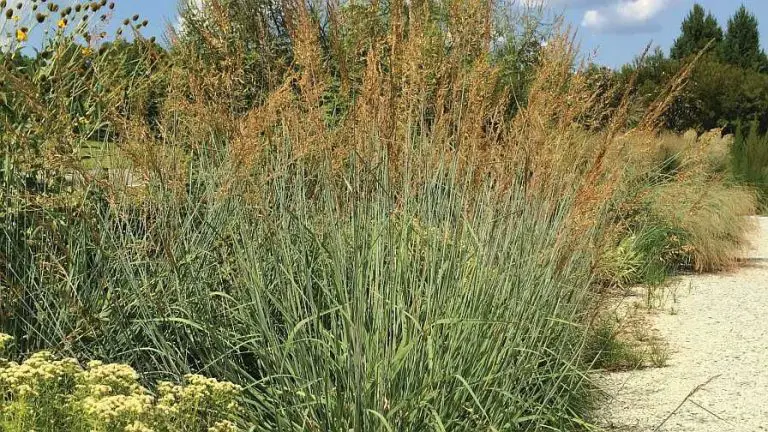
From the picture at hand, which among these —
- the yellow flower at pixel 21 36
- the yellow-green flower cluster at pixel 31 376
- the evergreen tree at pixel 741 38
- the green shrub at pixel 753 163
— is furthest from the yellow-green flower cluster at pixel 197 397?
the evergreen tree at pixel 741 38

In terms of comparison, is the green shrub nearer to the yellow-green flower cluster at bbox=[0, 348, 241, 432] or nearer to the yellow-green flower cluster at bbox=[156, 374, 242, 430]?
the yellow-green flower cluster at bbox=[156, 374, 242, 430]

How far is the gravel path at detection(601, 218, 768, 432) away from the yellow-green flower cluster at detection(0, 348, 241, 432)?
5.02ft

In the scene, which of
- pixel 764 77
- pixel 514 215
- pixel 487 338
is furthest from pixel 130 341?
pixel 764 77

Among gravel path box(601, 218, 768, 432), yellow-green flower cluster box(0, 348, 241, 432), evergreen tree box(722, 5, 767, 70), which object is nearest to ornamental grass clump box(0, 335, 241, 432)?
yellow-green flower cluster box(0, 348, 241, 432)

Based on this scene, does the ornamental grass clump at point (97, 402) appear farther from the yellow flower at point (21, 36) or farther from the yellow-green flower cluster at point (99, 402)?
the yellow flower at point (21, 36)

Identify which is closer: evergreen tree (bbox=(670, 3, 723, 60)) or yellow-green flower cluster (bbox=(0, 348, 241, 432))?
yellow-green flower cluster (bbox=(0, 348, 241, 432))

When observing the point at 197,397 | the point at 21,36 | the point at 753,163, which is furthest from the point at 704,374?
the point at 753,163

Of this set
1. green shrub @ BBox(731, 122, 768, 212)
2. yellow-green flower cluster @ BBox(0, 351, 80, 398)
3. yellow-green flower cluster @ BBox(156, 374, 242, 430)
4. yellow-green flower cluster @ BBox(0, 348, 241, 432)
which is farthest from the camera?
green shrub @ BBox(731, 122, 768, 212)

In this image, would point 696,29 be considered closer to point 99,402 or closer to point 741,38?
point 741,38

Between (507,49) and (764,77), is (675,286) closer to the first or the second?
(507,49)

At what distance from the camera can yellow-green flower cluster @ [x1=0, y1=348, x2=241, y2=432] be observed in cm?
218

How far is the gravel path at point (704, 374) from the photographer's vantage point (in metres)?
3.96

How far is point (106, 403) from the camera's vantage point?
2129mm

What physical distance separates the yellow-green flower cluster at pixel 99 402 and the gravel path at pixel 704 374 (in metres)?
1.53
